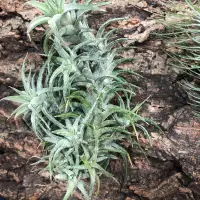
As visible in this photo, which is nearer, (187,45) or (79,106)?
(79,106)

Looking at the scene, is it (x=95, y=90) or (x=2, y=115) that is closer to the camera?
(x=95, y=90)

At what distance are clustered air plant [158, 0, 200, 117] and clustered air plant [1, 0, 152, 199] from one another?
0.17 m

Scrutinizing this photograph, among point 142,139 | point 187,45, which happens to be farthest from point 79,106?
point 187,45

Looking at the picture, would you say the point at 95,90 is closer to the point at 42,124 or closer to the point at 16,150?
the point at 42,124

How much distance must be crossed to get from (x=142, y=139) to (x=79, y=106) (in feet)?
0.69

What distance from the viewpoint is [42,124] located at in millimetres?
A: 1084

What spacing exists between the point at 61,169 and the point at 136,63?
0.39 m

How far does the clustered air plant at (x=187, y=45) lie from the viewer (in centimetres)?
115

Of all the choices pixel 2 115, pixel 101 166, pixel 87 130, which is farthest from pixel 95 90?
pixel 2 115

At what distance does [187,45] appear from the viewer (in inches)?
47.9

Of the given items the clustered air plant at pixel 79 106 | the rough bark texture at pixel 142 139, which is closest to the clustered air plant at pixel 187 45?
the rough bark texture at pixel 142 139

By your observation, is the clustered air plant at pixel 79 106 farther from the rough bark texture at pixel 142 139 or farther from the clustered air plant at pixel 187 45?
the clustered air plant at pixel 187 45

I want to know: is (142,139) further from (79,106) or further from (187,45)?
(187,45)

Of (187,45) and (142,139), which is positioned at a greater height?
(187,45)
